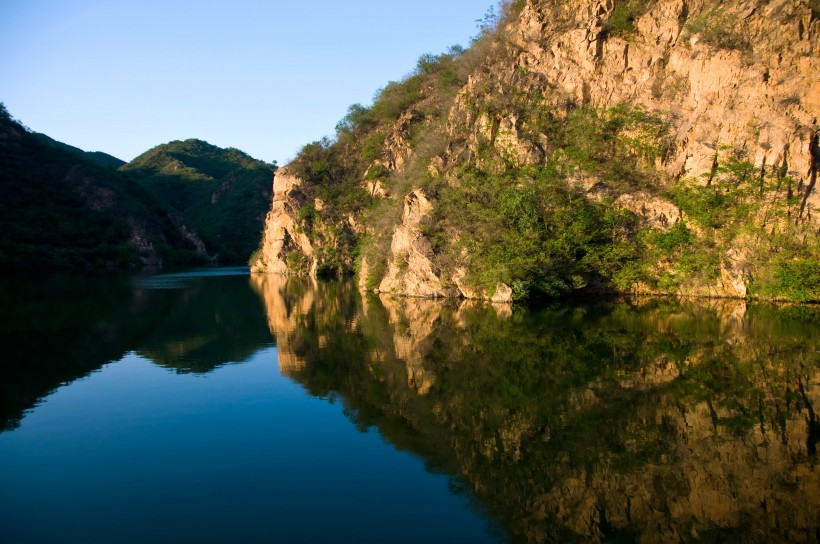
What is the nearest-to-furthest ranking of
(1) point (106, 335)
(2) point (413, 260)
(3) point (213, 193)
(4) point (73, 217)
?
1. (1) point (106, 335)
2. (2) point (413, 260)
3. (4) point (73, 217)
4. (3) point (213, 193)

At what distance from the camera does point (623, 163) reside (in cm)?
3866

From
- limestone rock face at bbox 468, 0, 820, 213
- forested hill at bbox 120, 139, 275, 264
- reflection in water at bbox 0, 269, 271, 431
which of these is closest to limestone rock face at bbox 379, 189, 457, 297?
limestone rock face at bbox 468, 0, 820, 213

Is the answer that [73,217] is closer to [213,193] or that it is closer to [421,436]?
[213,193]

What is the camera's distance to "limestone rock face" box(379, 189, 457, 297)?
125 ft

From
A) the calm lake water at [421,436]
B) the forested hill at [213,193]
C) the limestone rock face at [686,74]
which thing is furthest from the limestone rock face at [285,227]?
the forested hill at [213,193]

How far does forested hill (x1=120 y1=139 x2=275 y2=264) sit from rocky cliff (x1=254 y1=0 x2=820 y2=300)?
318 feet

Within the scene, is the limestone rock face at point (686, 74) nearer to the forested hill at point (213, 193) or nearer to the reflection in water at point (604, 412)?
the reflection in water at point (604, 412)

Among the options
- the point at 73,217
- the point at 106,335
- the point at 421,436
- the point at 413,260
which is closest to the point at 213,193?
the point at 73,217

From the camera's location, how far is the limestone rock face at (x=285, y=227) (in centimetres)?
7594

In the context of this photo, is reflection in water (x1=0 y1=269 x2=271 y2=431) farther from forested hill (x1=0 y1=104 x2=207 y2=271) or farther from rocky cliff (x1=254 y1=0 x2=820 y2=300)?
forested hill (x1=0 y1=104 x2=207 y2=271)

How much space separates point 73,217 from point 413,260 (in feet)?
293

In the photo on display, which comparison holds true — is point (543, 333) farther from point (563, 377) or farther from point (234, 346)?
point (234, 346)

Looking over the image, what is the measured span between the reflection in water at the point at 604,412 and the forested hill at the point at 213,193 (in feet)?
379

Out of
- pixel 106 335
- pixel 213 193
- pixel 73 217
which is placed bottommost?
pixel 106 335
